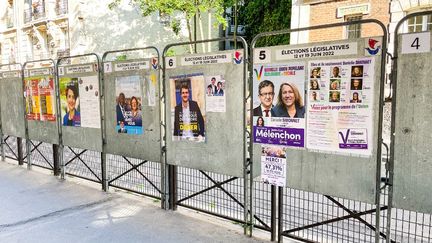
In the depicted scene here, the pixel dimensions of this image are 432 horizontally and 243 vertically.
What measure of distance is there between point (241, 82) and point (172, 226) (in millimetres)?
2223

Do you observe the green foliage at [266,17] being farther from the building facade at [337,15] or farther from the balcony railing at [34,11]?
the balcony railing at [34,11]

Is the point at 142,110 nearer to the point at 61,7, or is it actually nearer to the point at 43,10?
the point at 61,7

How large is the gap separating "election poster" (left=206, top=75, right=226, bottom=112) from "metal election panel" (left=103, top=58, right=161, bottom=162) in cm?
102

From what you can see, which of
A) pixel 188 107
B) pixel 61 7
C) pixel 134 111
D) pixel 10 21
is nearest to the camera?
pixel 188 107

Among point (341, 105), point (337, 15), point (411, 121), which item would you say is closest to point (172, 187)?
point (341, 105)

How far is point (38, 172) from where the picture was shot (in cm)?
844

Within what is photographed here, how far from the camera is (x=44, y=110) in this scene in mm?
7887

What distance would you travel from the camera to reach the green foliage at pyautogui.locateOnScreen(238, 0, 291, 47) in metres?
20.4

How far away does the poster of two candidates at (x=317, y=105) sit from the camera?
143 inches

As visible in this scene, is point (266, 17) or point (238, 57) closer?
point (238, 57)

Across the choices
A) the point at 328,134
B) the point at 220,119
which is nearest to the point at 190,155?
the point at 220,119

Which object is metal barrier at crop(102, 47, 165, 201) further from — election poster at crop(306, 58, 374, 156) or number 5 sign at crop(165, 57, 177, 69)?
election poster at crop(306, 58, 374, 156)

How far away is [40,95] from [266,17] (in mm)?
16694

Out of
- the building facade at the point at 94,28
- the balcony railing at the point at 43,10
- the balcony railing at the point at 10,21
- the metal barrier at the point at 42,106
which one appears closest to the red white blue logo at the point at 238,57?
the metal barrier at the point at 42,106
